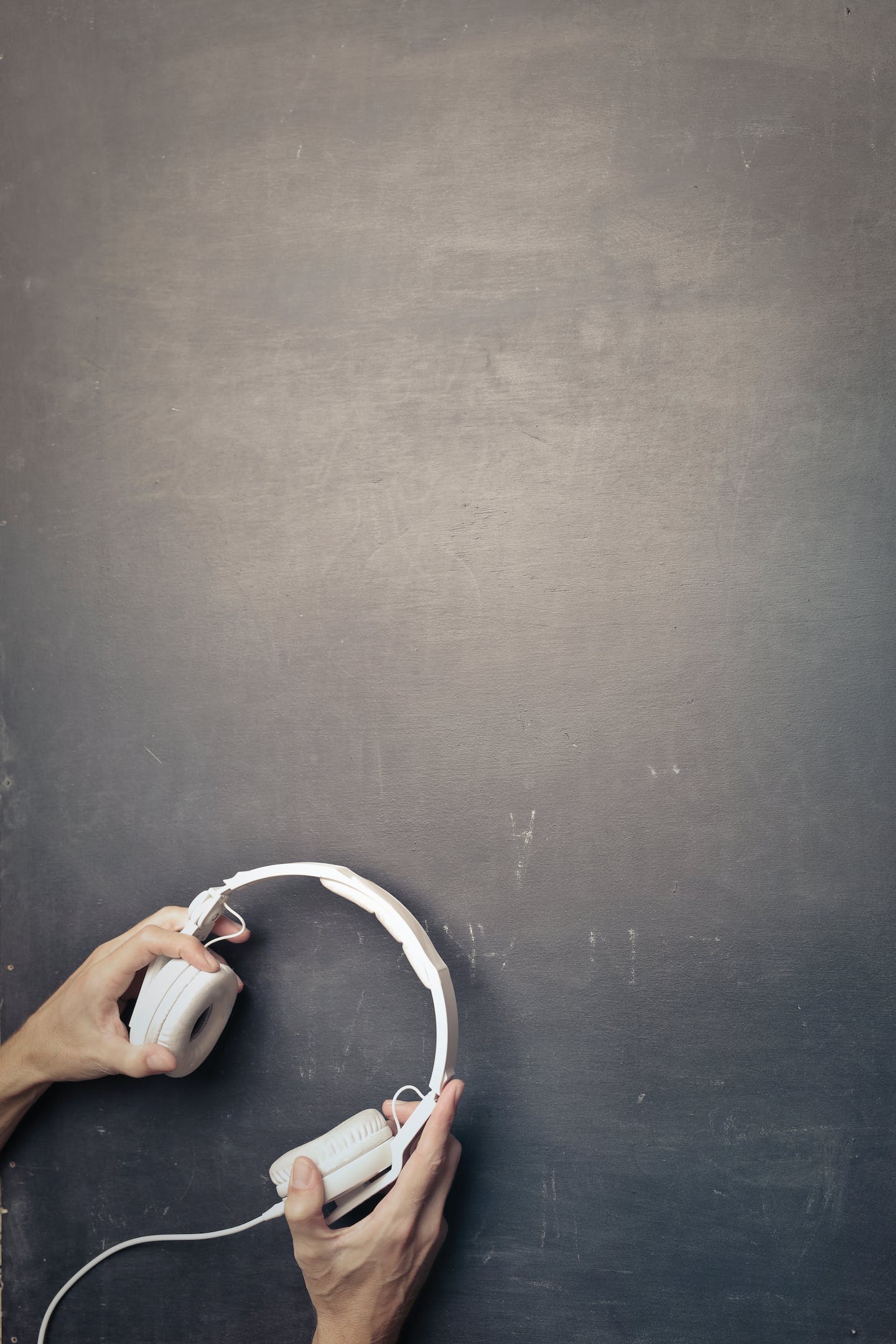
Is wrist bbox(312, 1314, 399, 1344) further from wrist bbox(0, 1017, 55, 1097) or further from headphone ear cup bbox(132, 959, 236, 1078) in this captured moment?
wrist bbox(0, 1017, 55, 1097)

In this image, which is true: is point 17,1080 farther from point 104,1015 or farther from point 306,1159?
point 306,1159

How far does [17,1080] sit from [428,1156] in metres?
0.55

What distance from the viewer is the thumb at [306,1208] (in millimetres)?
917

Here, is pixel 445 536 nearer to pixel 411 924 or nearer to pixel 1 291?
pixel 411 924

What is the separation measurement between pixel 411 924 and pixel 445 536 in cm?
48

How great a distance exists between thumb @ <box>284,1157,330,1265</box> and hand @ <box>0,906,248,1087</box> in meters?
0.19

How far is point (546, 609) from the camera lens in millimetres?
1108

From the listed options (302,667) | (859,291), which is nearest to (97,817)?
(302,667)

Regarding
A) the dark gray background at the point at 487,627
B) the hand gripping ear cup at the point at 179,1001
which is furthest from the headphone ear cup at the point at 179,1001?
the dark gray background at the point at 487,627

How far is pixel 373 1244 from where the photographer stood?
37.0 inches

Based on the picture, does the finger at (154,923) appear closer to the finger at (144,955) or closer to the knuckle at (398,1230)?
the finger at (144,955)

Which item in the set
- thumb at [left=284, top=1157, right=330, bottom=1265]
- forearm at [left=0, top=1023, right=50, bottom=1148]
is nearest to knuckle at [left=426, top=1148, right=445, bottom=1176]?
thumb at [left=284, top=1157, right=330, bottom=1265]

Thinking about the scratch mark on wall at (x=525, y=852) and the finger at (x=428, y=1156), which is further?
the scratch mark on wall at (x=525, y=852)

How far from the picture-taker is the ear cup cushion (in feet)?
3.12
